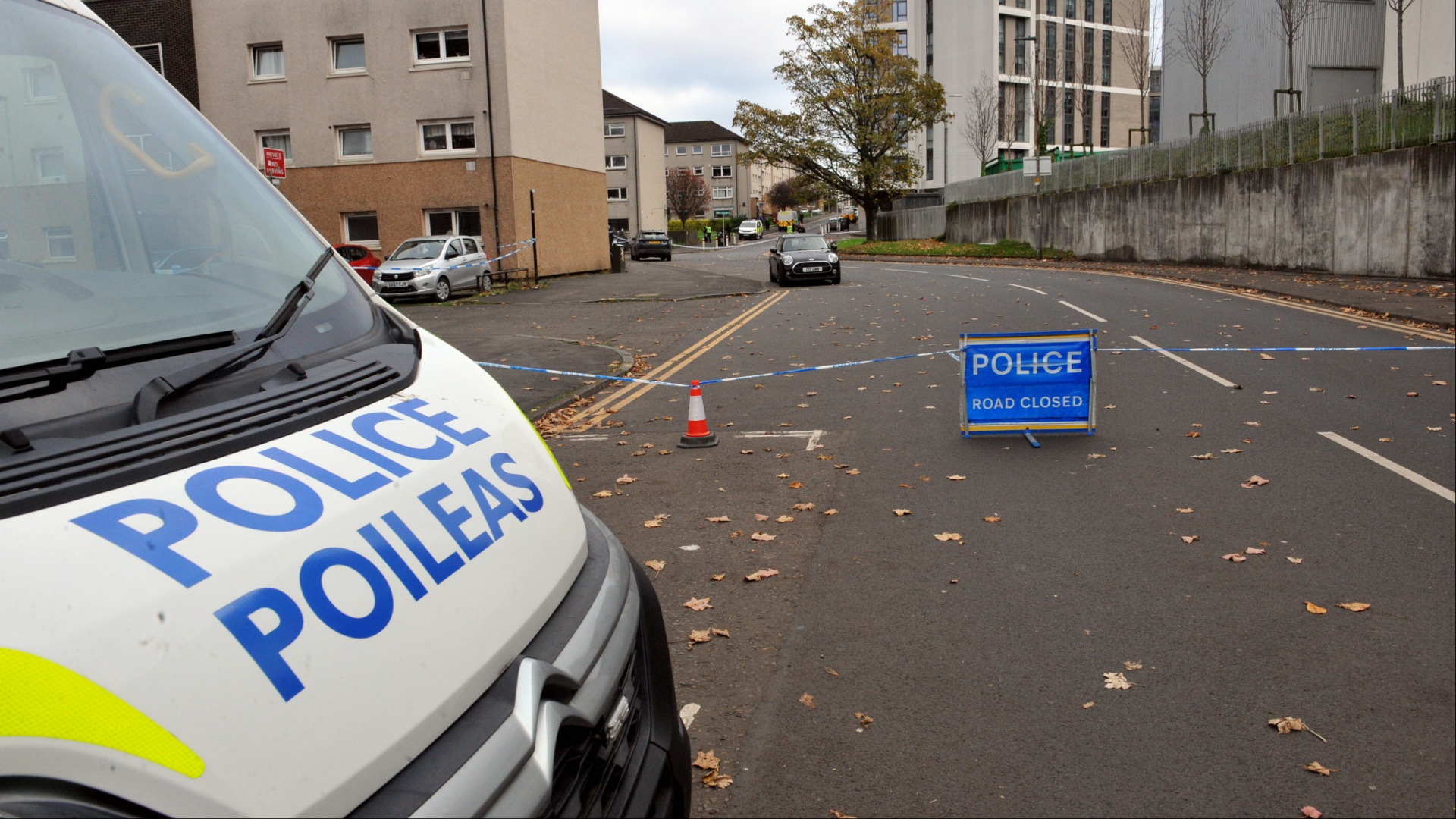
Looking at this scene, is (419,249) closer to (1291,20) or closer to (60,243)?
(60,243)

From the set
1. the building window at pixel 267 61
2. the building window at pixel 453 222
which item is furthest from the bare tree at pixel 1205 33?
the building window at pixel 267 61

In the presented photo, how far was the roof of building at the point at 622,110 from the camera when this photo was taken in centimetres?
7894

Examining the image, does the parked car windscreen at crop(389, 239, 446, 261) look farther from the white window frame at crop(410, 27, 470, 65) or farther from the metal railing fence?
the metal railing fence

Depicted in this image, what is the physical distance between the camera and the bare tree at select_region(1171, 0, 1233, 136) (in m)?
39.2

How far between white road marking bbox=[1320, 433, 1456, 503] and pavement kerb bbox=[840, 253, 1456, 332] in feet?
27.1

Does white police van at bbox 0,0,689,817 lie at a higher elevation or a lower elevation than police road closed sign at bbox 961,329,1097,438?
higher

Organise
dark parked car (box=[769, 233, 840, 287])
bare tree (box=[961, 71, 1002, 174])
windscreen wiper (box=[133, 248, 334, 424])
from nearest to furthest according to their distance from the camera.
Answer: windscreen wiper (box=[133, 248, 334, 424]), dark parked car (box=[769, 233, 840, 287]), bare tree (box=[961, 71, 1002, 174])

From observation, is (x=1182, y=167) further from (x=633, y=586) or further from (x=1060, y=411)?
(x=633, y=586)

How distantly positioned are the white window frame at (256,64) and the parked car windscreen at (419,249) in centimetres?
938

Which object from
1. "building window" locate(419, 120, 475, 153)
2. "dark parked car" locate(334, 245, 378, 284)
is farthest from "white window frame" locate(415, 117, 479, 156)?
"dark parked car" locate(334, 245, 378, 284)

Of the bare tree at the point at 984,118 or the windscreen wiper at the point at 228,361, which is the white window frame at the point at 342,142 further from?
the bare tree at the point at 984,118

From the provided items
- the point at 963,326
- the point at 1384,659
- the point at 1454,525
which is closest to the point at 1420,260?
the point at 963,326

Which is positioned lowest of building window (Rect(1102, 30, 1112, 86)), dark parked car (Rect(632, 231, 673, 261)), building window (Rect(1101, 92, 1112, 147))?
dark parked car (Rect(632, 231, 673, 261))

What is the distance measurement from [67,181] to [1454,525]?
6.83 m
